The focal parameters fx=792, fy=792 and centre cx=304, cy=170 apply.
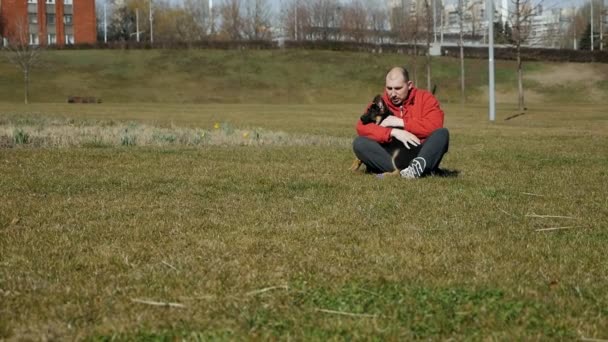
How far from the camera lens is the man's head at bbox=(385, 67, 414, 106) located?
9.20 meters

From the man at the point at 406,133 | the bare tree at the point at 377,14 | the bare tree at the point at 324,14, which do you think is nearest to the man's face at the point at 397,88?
the man at the point at 406,133

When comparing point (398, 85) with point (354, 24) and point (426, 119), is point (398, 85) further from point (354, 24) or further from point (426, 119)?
point (354, 24)

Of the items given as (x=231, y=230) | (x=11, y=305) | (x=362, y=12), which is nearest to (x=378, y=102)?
(x=231, y=230)

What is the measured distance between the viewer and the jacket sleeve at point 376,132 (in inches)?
372

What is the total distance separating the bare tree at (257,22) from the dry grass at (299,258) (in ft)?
338

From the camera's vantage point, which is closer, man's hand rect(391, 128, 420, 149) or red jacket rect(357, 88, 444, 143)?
man's hand rect(391, 128, 420, 149)

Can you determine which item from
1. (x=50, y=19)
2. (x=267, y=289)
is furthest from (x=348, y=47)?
(x=267, y=289)

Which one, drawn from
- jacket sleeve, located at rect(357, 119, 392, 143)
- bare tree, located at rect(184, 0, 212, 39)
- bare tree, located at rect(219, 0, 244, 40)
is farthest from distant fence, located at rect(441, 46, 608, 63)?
jacket sleeve, located at rect(357, 119, 392, 143)

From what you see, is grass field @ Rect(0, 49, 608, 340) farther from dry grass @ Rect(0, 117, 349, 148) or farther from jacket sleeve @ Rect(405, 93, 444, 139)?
dry grass @ Rect(0, 117, 349, 148)

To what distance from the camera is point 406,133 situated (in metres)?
9.33

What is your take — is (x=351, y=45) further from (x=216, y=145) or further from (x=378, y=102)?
(x=378, y=102)

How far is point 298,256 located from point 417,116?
4992mm

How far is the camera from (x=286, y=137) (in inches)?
739

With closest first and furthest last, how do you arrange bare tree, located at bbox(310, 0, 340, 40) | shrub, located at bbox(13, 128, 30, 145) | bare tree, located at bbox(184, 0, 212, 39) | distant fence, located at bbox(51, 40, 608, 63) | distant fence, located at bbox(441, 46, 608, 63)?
shrub, located at bbox(13, 128, 30, 145) < distant fence, located at bbox(441, 46, 608, 63) < distant fence, located at bbox(51, 40, 608, 63) < bare tree, located at bbox(184, 0, 212, 39) < bare tree, located at bbox(310, 0, 340, 40)
